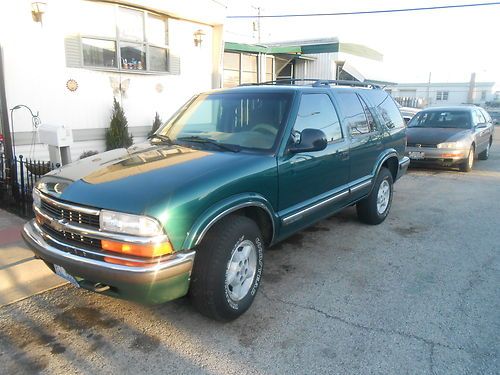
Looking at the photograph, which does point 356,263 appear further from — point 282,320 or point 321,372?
point 321,372

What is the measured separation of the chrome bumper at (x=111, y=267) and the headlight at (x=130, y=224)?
0.21m

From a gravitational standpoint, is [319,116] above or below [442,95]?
below

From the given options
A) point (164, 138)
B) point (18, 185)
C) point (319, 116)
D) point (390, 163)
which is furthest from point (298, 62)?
point (164, 138)

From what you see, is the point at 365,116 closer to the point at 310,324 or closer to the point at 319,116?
the point at 319,116

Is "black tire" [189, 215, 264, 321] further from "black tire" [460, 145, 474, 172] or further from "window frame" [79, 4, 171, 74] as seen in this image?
"black tire" [460, 145, 474, 172]

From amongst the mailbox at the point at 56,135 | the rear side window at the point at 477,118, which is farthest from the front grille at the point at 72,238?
the rear side window at the point at 477,118

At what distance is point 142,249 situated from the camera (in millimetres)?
2621

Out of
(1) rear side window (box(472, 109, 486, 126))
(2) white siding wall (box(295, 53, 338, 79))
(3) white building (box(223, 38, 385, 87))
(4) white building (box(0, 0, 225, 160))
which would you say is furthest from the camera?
(2) white siding wall (box(295, 53, 338, 79))

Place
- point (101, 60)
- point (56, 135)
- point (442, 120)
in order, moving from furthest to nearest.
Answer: point (442, 120)
point (101, 60)
point (56, 135)

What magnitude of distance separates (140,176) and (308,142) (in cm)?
154

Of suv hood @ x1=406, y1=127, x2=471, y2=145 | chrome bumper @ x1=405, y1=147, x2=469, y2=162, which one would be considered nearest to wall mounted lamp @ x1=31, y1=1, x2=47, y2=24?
suv hood @ x1=406, y1=127, x2=471, y2=145

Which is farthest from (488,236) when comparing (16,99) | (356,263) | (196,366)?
(16,99)

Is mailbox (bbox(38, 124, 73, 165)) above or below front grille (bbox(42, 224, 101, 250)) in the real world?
above

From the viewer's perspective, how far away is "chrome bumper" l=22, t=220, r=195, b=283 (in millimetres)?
2609
